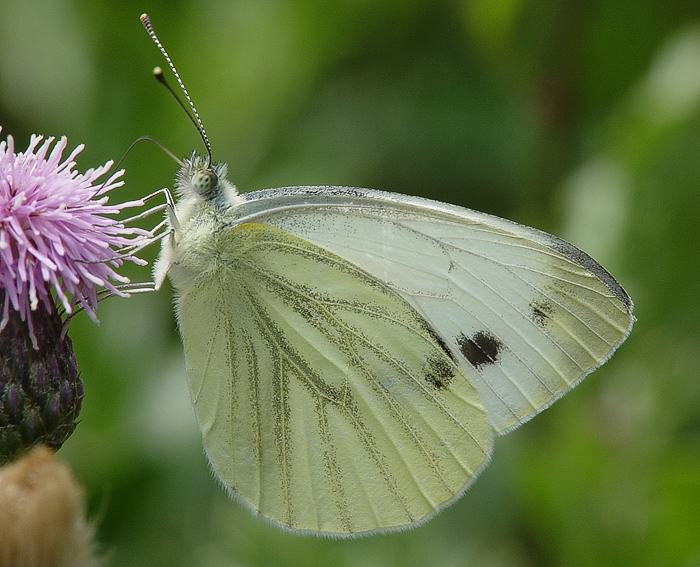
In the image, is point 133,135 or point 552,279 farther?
point 133,135

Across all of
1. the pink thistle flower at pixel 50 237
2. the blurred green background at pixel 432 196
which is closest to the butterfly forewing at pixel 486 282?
the pink thistle flower at pixel 50 237

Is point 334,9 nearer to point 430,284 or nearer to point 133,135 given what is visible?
point 133,135

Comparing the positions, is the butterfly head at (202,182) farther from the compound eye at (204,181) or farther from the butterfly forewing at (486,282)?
the butterfly forewing at (486,282)

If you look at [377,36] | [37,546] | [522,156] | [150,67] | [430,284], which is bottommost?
[37,546]

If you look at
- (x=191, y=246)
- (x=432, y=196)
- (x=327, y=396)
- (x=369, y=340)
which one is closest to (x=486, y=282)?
(x=369, y=340)

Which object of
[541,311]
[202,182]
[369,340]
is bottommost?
[541,311]

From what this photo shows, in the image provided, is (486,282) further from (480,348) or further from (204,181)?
(204,181)

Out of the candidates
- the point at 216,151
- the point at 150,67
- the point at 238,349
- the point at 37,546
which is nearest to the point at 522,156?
the point at 216,151
